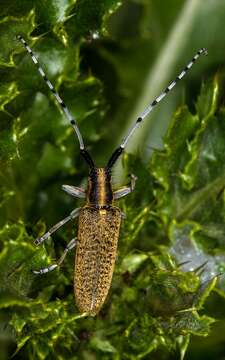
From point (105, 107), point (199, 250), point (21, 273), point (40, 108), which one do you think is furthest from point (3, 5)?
point (199, 250)

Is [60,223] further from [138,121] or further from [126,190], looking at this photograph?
[138,121]

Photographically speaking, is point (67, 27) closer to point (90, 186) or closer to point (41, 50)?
point (41, 50)

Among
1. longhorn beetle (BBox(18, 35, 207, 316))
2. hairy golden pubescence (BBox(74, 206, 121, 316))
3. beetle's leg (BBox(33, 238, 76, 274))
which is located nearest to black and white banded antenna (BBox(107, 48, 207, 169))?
longhorn beetle (BBox(18, 35, 207, 316))

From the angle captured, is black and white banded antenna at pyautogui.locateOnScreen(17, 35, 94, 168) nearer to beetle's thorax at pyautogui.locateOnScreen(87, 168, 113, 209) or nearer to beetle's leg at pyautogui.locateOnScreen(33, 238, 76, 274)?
beetle's thorax at pyautogui.locateOnScreen(87, 168, 113, 209)

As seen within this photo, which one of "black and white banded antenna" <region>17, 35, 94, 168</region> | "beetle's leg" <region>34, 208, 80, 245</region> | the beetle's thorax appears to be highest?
"black and white banded antenna" <region>17, 35, 94, 168</region>

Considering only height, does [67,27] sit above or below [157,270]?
above

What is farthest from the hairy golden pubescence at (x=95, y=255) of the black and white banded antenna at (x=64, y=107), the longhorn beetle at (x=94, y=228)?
the black and white banded antenna at (x=64, y=107)
